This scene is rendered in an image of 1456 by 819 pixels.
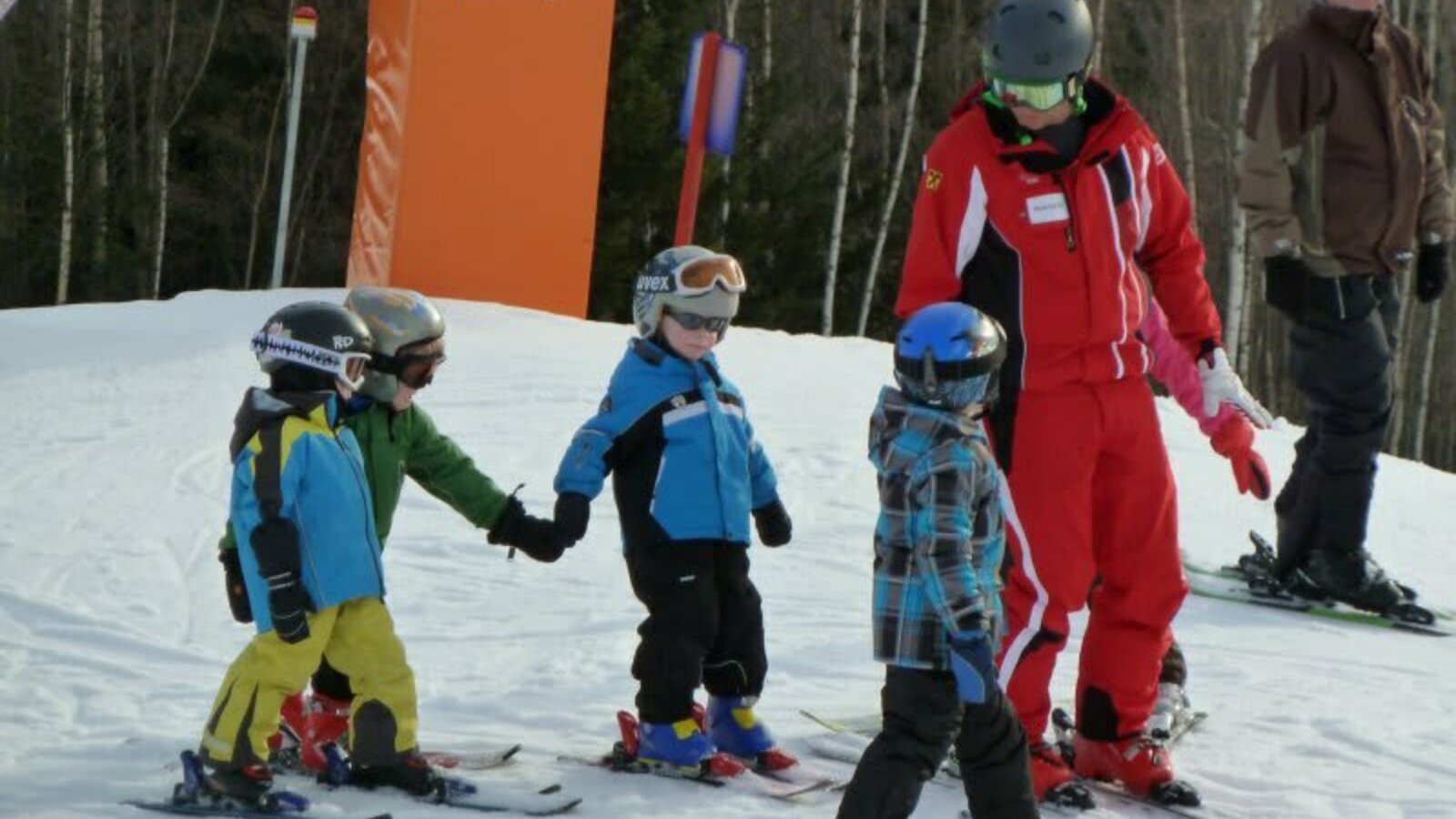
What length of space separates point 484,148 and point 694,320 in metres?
8.56

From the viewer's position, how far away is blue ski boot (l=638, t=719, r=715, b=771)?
5.03 meters

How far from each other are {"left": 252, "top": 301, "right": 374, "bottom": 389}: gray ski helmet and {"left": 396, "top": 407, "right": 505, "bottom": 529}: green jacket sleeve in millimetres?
395

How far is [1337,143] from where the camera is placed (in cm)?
729

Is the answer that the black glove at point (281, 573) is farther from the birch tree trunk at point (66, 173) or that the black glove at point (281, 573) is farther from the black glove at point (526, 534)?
the birch tree trunk at point (66, 173)

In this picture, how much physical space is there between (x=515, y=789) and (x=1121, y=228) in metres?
1.86

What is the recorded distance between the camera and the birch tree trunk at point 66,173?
25938 millimetres

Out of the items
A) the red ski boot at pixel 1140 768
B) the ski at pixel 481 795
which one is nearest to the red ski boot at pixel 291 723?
the ski at pixel 481 795

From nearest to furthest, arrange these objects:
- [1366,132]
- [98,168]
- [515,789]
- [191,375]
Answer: [515,789], [1366,132], [191,375], [98,168]

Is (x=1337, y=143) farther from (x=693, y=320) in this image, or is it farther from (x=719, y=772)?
(x=719, y=772)

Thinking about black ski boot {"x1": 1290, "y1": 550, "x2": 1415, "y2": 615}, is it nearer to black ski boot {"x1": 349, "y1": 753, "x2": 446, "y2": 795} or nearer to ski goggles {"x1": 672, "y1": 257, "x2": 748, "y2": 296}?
ski goggles {"x1": 672, "y1": 257, "x2": 748, "y2": 296}

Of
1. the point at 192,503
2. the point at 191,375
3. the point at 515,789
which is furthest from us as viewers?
the point at 191,375

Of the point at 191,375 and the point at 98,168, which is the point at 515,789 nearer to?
the point at 191,375

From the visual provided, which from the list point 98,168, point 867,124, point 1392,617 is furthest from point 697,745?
point 867,124

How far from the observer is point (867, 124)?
3156 centimetres
